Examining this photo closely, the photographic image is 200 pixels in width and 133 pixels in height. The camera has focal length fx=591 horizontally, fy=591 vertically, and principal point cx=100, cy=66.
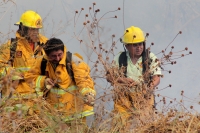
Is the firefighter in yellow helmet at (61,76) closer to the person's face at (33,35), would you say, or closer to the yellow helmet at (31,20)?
the person's face at (33,35)

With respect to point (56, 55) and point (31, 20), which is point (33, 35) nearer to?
point (31, 20)

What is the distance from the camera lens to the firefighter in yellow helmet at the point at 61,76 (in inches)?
271

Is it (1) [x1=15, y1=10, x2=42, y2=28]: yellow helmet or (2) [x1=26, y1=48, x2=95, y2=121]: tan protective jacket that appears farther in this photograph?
(1) [x1=15, y1=10, x2=42, y2=28]: yellow helmet

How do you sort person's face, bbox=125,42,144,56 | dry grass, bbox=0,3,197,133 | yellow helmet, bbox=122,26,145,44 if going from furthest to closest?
yellow helmet, bbox=122,26,145,44
person's face, bbox=125,42,144,56
dry grass, bbox=0,3,197,133

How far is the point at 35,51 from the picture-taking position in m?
7.77

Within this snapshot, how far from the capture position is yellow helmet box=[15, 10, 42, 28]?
26.8 ft

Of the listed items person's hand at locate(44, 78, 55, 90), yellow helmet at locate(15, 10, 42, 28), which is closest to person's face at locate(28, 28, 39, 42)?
yellow helmet at locate(15, 10, 42, 28)

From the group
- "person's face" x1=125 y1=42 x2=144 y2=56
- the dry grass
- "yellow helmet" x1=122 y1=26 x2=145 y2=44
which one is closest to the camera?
the dry grass

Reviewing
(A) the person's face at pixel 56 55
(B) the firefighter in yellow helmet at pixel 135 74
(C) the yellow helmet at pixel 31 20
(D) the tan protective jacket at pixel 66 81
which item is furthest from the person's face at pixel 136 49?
(A) the person's face at pixel 56 55

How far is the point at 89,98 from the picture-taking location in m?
6.37

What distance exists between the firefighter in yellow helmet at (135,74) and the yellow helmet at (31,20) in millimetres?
1197

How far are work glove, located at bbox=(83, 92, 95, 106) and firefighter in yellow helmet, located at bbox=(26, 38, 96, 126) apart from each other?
0.05 meters

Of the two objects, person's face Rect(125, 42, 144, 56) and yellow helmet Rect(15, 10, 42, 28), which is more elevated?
yellow helmet Rect(15, 10, 42, 28)

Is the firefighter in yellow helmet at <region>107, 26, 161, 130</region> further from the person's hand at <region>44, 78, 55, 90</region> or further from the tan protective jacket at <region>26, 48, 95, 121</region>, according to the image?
the person's hand at <region>44, 78, 55, 90</region>
